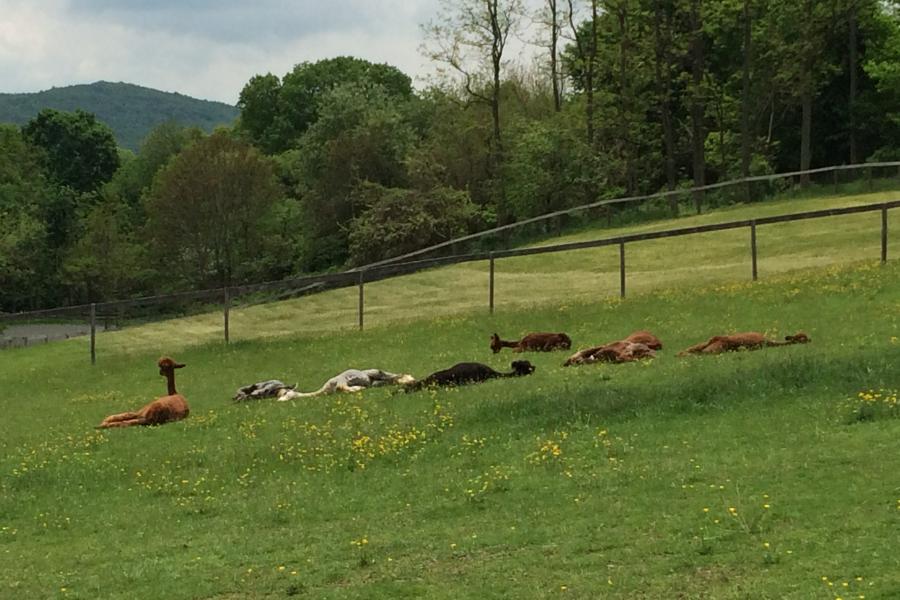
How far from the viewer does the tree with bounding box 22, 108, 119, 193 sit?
99.1 metres

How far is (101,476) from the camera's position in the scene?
12172 millimetres

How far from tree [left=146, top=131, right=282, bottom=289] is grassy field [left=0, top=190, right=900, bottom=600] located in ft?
152

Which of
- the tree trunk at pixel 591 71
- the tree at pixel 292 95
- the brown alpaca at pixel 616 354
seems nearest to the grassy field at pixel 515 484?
the brown alpaca at pixel 616 354

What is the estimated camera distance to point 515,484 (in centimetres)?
946

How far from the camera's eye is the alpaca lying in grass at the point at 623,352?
15907mm

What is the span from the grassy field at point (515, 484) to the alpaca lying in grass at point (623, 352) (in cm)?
36

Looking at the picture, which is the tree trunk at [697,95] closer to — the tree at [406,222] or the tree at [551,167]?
the tree at [551,167]

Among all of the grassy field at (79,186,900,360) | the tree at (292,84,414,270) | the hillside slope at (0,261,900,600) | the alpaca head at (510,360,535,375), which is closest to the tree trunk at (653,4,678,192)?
the grassy field at (79,186,900,360)

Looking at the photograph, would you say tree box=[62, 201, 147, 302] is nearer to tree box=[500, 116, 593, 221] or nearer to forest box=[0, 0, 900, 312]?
forest box=[0, 0, 900, 312]

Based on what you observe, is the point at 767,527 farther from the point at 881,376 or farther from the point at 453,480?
the point at 881,376

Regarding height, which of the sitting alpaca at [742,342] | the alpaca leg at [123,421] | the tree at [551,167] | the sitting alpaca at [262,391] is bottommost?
the alpaca leg at [123,421]

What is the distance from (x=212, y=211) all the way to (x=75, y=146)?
44233mm

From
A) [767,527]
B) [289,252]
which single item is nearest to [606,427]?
[767,527]

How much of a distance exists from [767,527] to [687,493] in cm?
123
